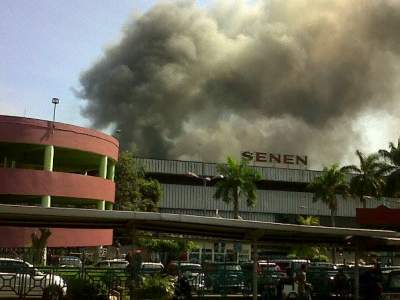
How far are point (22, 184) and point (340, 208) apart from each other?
176ft

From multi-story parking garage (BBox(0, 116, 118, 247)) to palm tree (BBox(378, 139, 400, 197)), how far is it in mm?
26735

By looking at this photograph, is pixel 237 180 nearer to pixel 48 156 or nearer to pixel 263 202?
pixel 263 202

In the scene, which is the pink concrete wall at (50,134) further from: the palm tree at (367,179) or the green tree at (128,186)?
the palm tree at (367,179)

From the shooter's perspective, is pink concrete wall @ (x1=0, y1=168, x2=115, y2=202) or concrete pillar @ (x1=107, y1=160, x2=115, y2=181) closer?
pink concrete wall @ (x1=0, y1=168, x2=115, y2=202)

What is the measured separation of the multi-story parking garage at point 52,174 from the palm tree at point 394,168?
26735 mm

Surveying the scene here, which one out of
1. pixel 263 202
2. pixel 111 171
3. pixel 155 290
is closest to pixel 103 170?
pixel 111 171

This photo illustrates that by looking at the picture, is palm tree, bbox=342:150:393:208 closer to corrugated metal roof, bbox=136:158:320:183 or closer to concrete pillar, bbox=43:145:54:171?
corrugated metal roof, bbox=136:158:320:183

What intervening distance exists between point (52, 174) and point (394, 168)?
112ft

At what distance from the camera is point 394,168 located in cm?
5769

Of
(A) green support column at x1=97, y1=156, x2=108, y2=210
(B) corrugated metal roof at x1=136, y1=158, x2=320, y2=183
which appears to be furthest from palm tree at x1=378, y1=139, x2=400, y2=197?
(A) green support column at x1=97, y1=156, x2=108, y2=210

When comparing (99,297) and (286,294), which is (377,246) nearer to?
(286,294)

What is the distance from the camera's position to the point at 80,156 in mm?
43031

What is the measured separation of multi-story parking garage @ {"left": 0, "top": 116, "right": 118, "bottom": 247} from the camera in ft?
121

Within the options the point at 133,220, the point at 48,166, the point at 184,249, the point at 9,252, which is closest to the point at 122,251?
the point at 184,249
